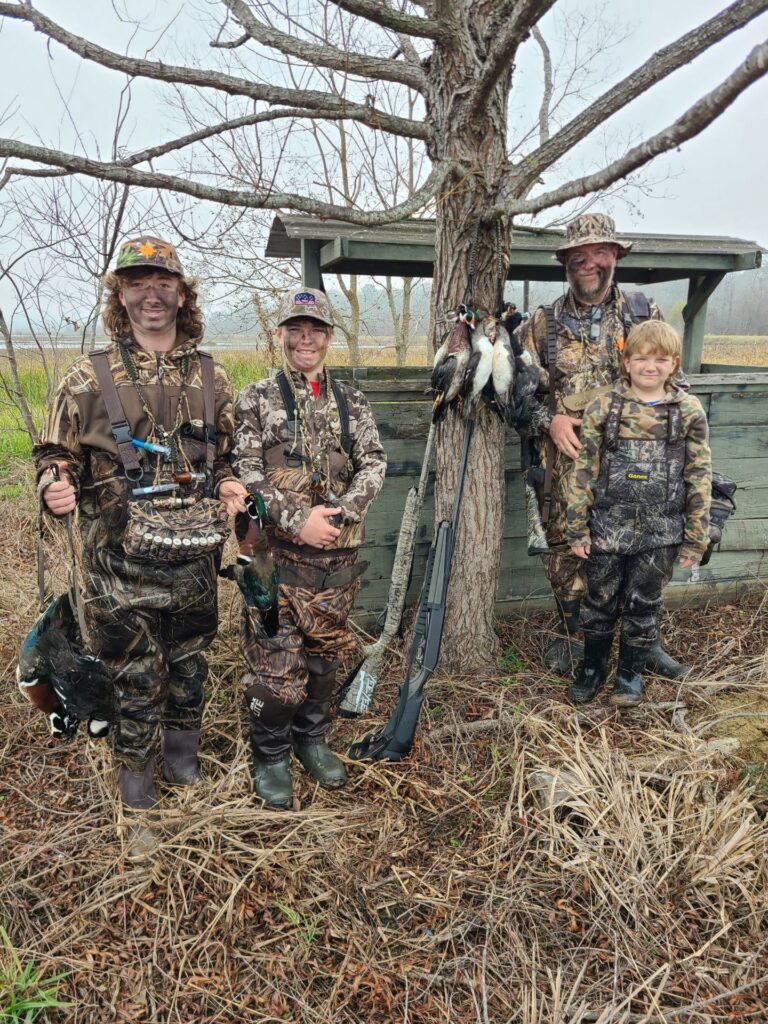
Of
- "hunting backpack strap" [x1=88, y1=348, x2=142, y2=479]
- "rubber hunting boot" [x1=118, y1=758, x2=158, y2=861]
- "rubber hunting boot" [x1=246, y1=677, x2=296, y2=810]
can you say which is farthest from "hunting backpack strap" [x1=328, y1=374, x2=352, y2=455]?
"rubber hunting boot" [x1=118, y1=758, x2=158, y2=861]

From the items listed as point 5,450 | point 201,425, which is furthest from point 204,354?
point 5,450

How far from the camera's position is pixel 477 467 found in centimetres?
383

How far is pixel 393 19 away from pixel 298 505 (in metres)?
1.98

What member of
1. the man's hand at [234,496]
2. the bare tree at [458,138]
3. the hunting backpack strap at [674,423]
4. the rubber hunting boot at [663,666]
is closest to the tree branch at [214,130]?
the bare tree at [458,138]

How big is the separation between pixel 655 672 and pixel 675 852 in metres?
1.51

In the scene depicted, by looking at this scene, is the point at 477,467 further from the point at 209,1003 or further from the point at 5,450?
the point at 5,450

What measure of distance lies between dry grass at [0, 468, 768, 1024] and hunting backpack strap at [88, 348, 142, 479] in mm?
1410

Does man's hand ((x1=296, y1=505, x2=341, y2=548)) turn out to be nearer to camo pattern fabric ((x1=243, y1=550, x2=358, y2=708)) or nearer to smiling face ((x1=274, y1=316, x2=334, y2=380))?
camo pattern fabric ((x1=243, y1=550, x2=358, y2=708))

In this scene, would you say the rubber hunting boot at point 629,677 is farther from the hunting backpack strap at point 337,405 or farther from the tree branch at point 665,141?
the tree branch at point 665,141

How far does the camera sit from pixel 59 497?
254cm

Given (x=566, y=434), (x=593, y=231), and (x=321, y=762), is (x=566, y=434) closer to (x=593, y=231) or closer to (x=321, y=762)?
(x=593, y=231)

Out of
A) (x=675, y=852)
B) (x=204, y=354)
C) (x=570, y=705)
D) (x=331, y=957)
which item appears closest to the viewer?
(x=331, y=957)

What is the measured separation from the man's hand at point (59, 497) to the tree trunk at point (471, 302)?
6.34 feet

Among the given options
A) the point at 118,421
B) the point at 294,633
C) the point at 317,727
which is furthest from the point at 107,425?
the point at 317,727
